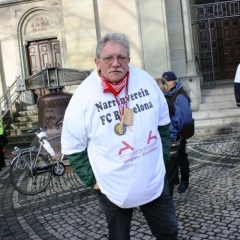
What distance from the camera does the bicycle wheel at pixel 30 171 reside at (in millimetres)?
6430

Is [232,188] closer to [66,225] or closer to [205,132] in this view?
[66,225]

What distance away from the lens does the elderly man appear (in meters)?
2.45

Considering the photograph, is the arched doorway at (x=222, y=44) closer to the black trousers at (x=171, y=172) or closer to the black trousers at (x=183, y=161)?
the black trousers at (x=183, y=161)

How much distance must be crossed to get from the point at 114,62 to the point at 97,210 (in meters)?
3.06

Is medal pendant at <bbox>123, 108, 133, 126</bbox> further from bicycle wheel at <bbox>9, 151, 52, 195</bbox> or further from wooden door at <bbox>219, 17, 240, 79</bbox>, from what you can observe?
wooden door at <bbox>219, 17, 240, 79</bbox>

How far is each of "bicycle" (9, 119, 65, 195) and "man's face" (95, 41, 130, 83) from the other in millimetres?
4242

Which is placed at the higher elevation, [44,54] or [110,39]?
[44,54]

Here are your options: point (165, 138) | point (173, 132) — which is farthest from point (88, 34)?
point (165, 138)

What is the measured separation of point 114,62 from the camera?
2.44m

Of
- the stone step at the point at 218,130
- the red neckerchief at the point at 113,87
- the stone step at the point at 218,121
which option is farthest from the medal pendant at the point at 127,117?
the stone step at the point at 218,121

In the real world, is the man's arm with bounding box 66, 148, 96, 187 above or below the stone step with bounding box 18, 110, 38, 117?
above

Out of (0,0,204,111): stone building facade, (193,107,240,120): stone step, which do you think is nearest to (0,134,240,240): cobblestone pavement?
(193,107,240,120): stone step

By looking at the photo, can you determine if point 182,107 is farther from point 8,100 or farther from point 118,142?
point 8,100

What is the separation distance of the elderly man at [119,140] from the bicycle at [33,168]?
395 centimetres
